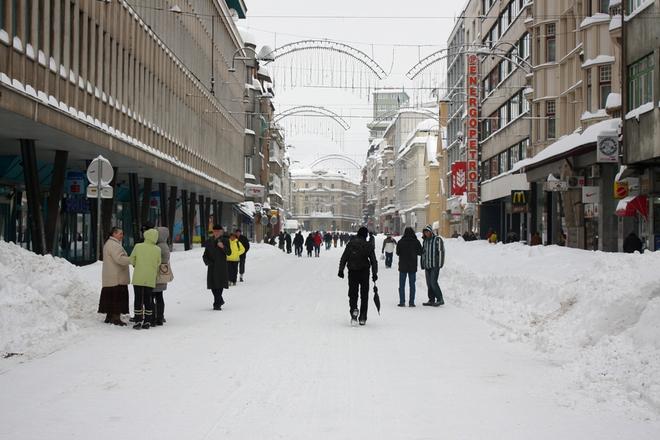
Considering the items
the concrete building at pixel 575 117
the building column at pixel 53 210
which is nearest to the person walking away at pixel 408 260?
the concrete building at pixel 575 117

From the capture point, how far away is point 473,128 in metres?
59.2

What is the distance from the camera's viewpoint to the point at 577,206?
35438 mm

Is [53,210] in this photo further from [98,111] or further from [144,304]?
[144,304]

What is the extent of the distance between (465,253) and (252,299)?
1730 centimetres

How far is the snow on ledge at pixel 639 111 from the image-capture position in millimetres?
23728

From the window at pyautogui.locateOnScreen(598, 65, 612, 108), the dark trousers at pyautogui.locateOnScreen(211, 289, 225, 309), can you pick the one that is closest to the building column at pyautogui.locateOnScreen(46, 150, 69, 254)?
the dark trousers at pyautogui.locateOnScreen(211, 289, 225, 309)

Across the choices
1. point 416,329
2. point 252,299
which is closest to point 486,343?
point 416,329

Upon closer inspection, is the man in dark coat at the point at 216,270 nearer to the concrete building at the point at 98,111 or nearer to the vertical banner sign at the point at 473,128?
the concrete building at the point at 98,111

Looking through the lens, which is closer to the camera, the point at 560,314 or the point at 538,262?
the point at 560,314

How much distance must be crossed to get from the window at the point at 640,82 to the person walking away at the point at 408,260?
9607mm

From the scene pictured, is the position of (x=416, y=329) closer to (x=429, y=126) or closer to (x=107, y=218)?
(x=107, y=218)

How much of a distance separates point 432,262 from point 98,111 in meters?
14.3

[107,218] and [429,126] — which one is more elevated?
[429,126]

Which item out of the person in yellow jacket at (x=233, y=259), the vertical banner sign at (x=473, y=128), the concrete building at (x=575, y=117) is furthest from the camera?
the vertical banner sign at (x=473, y=128)
